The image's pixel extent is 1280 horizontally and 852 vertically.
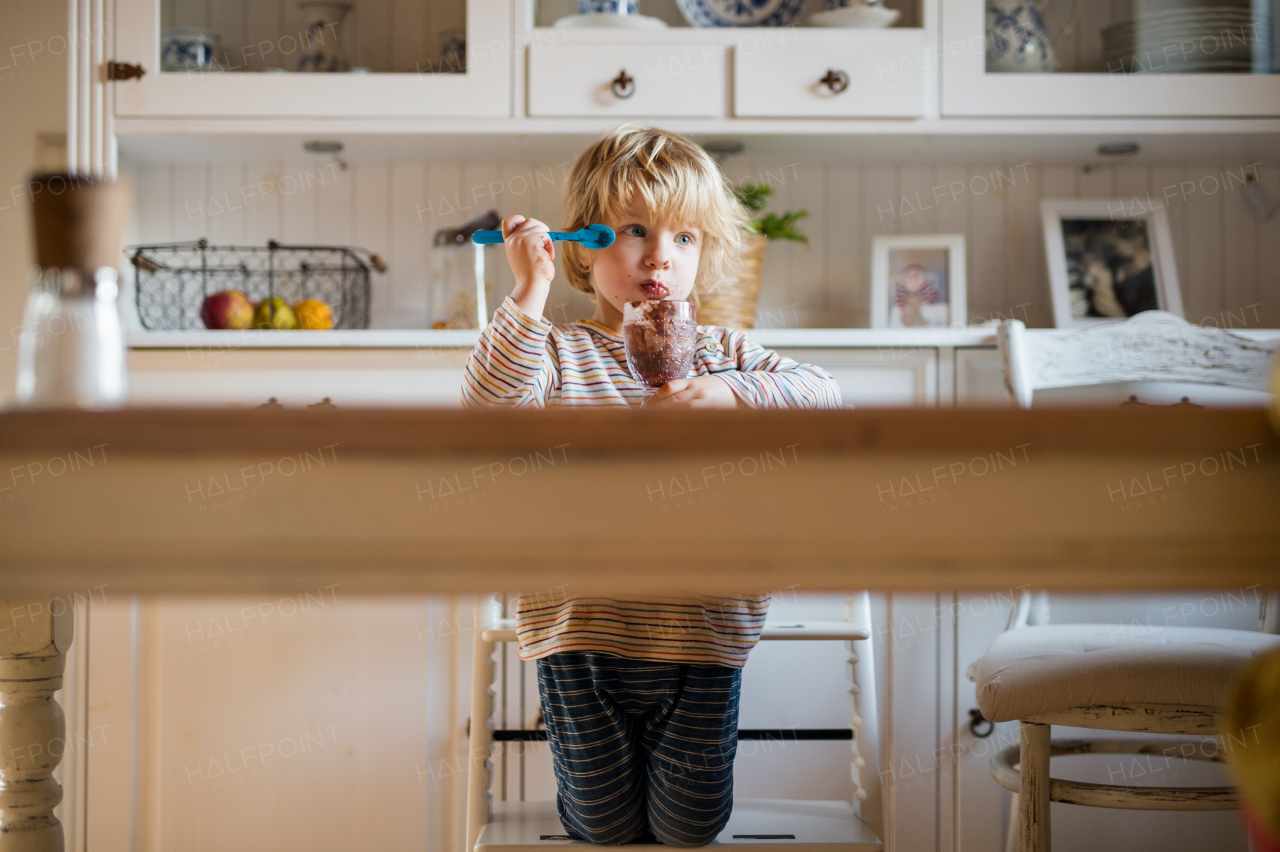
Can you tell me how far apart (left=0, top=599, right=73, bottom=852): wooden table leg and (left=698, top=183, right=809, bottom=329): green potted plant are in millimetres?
1088

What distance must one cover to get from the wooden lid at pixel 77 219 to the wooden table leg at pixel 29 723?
1.74 feet

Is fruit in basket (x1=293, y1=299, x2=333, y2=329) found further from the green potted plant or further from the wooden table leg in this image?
the wooden table leg

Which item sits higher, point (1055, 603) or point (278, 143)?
point (278, 143)

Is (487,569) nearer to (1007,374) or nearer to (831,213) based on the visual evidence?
(1007,374)

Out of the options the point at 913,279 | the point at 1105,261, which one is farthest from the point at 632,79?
the point at 1105,261

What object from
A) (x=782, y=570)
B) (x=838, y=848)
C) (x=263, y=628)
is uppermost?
(x=782, y=570)

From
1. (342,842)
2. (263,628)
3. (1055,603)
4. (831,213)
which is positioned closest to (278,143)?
(263,628)

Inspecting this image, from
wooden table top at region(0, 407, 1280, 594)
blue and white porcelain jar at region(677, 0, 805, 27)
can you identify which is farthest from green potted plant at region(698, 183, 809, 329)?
wooden table top at region(0, 407, 1280, 594)

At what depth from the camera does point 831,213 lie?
1.94 metres

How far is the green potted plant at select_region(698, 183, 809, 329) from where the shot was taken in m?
1.70

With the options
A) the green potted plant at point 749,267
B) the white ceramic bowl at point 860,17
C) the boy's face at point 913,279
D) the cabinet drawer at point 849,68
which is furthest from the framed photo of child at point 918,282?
the white ceramic bowl at point 860,17

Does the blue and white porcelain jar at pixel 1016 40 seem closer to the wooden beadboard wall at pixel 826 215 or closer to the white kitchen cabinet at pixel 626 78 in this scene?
the wooden beadboard wall at pixel 826 215

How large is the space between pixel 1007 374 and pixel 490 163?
1090 millimetres

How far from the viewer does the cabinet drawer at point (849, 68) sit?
1.64 meters
